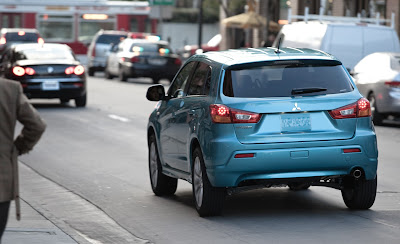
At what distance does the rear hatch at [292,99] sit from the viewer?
32.1 ft

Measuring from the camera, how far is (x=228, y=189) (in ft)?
33.2

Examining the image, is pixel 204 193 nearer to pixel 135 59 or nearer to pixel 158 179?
pixel 158 179

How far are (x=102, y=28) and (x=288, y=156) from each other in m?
49.2

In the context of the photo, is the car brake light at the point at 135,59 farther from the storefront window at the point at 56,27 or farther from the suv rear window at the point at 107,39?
the storefront window at the point at 56,27

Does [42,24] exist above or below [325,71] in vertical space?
below

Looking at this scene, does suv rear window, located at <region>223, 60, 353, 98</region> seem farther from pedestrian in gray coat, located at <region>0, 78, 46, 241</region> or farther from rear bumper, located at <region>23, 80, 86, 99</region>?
rear bumper, located at <region>23, 80, 86, 99</region>

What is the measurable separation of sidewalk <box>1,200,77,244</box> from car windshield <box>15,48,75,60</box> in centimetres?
1622

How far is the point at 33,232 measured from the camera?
30.6 feet

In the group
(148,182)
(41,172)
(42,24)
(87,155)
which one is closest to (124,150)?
(87,155)

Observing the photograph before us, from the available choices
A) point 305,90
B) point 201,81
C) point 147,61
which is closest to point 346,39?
point 201,81

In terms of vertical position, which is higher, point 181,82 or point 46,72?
point 181,82

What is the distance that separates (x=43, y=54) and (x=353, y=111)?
17620 millimetres

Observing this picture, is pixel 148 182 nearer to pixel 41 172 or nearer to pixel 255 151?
pixel 41 172

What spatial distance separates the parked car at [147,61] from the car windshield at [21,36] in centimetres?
652
